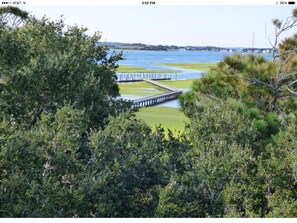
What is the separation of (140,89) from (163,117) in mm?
9723

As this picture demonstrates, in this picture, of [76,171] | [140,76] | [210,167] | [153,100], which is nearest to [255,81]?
[210,167]

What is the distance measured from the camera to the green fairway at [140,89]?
25.1 meters

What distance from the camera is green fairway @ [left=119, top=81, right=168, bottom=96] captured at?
2512 centimetres

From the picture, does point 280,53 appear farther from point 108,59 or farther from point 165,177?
point 165,177

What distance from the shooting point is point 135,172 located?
624cm

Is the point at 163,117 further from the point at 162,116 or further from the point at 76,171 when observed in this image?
the point at 76,171

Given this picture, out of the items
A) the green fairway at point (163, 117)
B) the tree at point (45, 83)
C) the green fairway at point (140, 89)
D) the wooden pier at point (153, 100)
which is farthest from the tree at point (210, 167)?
the green fairway at point (140, 89)

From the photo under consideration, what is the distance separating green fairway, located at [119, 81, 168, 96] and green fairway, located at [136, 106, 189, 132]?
444 cm

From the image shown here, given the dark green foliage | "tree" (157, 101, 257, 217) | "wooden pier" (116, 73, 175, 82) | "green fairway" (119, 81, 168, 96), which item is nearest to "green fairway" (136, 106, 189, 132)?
"green fairway" (119, 81, 168, 96)

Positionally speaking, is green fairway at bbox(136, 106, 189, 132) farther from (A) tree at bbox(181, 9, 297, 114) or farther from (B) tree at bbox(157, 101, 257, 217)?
(B) tree at bbox(157, 101, 257, 217)

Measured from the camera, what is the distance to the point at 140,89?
27516 mm

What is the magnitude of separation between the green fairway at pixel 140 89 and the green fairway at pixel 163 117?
14.6 feet

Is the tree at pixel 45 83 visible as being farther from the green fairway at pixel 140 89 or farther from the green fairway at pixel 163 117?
the green fairway at pixel 140 89

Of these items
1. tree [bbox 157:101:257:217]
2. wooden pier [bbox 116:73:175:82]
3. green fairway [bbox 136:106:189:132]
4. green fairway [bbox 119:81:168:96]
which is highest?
tree [bbox 157:101:257:217]
